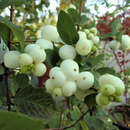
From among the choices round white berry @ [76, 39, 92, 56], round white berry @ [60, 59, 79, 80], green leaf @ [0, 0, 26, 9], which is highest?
green leaf @ [0, 0, 26, 9]

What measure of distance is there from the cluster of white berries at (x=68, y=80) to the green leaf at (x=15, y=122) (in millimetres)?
108

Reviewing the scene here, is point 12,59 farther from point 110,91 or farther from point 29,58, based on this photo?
A: point 110,91

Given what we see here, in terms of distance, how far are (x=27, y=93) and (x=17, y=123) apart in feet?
0.65

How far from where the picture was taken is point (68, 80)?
271mm

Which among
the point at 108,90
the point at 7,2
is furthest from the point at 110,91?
the point at 7,2

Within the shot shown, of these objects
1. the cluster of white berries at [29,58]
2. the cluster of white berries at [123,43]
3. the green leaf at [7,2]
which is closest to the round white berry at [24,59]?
the cluster of white berries at [29,58]

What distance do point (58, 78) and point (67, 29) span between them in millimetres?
103

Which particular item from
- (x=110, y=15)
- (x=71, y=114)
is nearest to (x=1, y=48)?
(x=71, y=114)

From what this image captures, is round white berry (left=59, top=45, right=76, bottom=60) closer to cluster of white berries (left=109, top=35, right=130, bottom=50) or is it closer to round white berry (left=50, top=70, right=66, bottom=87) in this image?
round white berry (left=50, top=70, right=66, bottom=87)

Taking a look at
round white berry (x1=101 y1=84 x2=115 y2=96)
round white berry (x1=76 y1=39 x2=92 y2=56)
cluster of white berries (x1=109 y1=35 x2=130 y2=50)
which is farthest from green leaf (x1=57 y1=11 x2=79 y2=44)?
cluster of white berries (x1=109 y1=35 x2=130 y2=50)

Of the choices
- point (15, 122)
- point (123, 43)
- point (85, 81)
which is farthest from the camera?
point (123, 43)

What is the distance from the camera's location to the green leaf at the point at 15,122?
0.15 metres

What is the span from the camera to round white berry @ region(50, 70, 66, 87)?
0.26 m

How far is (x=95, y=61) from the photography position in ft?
1.39
